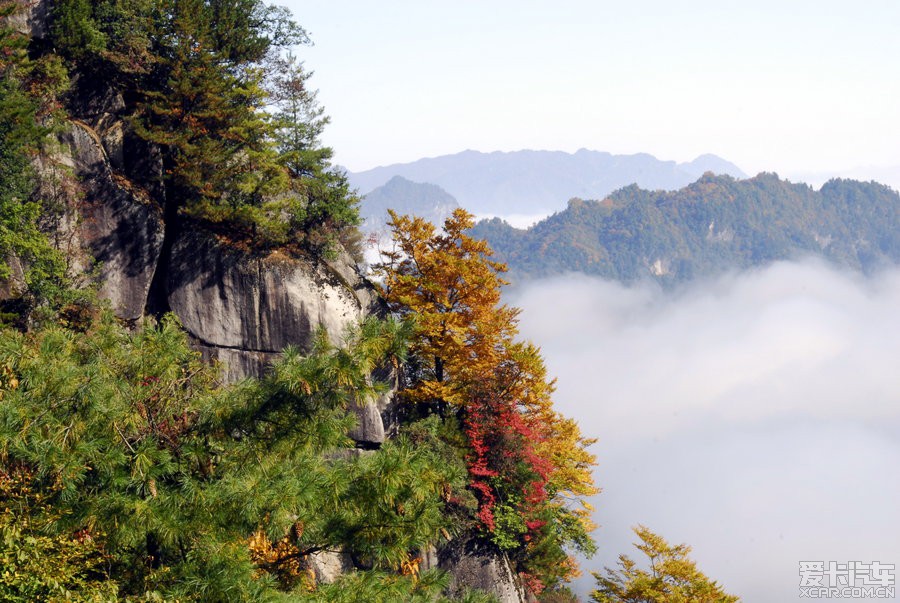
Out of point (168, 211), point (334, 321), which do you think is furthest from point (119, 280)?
point (334, 321)

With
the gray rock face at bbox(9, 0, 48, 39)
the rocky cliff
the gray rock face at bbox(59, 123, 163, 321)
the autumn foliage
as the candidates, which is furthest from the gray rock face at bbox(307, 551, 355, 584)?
the gray rock face at bbox(9, 0, 48, 39)

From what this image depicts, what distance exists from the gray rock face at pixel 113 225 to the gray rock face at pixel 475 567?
14.7m

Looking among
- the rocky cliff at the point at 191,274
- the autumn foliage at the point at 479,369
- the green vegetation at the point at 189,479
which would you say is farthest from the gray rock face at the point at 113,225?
the green vegetation at the point at 189,479

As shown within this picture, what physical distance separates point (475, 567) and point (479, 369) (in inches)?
299

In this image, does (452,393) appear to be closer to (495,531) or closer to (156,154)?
(495,531)

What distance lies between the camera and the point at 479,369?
26578 mm

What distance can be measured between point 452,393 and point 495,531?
5378 millimetres

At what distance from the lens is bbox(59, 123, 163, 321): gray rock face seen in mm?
25141

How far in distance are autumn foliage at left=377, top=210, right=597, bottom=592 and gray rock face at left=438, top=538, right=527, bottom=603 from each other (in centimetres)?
76

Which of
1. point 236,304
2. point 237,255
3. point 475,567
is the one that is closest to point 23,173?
point 237,255

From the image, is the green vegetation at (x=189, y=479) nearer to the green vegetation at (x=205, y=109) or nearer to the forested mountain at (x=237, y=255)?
the forested mountain at (x=237, y=255)

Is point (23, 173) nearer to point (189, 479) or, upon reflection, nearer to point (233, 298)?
point (233, 298)

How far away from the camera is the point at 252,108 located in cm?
2603

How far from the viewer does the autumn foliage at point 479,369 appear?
2642cm
